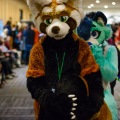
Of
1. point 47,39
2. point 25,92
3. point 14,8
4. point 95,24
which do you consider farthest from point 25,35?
point 47,39

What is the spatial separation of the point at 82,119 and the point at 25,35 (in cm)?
968

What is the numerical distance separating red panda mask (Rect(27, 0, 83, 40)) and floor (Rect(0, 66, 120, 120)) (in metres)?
2.65

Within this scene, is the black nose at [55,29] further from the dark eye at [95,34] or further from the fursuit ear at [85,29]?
the dark eye at [95,34]

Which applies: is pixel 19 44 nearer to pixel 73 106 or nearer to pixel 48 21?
pixel 48 21

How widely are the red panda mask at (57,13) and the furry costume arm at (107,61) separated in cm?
51

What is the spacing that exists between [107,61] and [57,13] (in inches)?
26.7

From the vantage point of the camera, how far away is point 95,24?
8.49ft

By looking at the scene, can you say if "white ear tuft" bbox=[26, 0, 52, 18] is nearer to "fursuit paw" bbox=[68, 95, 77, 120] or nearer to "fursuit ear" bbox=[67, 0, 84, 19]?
"fursuit ear" bbox=[67, 0, 84, 19]

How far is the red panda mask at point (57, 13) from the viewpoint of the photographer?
1804mm

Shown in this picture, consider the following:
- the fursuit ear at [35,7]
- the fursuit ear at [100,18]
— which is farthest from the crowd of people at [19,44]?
the fursuit ear at [35,7]

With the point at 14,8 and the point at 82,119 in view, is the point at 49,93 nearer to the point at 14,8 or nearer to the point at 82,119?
the point at 82,119

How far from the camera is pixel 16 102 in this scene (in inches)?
210

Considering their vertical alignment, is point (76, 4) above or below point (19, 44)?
above

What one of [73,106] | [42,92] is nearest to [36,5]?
[42,92]
